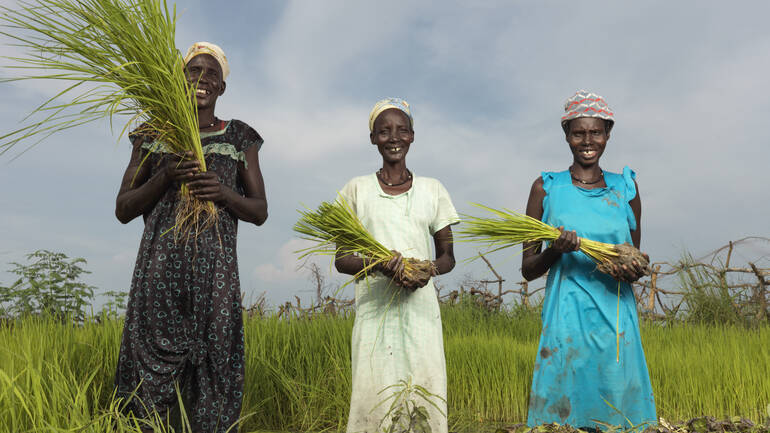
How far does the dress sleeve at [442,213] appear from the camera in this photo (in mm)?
3125

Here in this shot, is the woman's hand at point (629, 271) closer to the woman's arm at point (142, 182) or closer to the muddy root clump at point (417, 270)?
the muddy root clump at point (417, 270)

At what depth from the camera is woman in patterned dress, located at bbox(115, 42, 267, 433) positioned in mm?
3016

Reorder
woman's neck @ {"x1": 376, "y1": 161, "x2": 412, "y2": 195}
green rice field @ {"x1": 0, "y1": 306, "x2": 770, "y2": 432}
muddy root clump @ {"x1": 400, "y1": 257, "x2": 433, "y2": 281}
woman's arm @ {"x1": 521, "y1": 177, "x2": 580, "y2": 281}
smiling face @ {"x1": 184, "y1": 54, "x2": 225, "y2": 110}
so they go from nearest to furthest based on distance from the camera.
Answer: muddy root clump @ {"x1": 400, "y1": 257, "x2": 433, "y2": 281}
woman's arm @ {"x1": 521, "y1": 177, "x2": 580, "y2": 281}
woman's neck @ {"x1": 376, "y1": 161, "x2": 412, "y2": 195}
smiling face @ {"x1": 184, "y1": 54, "x2": 225, "y2": 110}
green rice field @ {"x1": 0, "y1": 306, "x2": 770, "y2": 432}

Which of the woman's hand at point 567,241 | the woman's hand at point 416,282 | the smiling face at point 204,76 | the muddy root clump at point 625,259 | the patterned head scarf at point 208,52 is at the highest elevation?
the patterned head scarf at point 208,52

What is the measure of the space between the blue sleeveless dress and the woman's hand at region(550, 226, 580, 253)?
17 cm

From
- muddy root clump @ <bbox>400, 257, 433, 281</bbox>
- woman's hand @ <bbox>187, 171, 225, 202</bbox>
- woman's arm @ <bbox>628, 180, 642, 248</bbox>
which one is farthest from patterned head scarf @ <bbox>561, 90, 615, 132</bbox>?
woman's hand @ <bbox>187, 171, 225, 202</bbox>

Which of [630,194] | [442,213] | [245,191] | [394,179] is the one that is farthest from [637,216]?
[245,191]

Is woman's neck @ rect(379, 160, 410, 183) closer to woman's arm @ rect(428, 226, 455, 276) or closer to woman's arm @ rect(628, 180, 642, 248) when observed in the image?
woman's arm @ rect(428, 226, 455, 276)

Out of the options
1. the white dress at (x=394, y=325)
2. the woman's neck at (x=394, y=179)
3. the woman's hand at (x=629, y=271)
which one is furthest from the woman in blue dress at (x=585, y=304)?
the woman's neck at (x=394, y=179)

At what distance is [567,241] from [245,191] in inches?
67.4

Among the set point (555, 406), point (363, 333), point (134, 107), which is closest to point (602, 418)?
point (555, 406)

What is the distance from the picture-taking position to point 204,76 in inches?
126

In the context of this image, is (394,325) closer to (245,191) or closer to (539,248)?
(539,248)

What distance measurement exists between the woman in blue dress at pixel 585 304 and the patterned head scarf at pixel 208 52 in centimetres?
183
